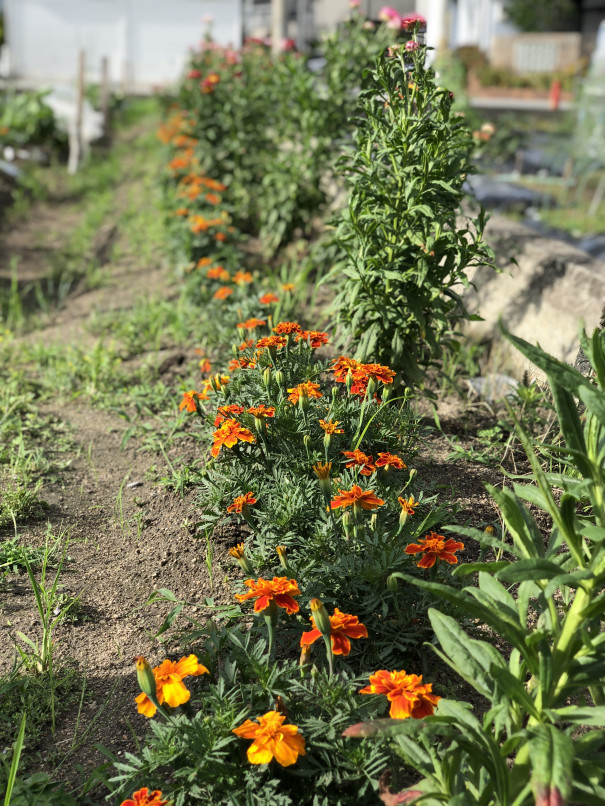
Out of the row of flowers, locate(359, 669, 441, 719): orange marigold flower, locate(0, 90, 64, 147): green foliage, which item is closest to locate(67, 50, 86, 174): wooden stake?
locate(0, 90, 64, 147): green foliage

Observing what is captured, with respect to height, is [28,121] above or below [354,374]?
above

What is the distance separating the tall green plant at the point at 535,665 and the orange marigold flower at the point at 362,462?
1.94ft

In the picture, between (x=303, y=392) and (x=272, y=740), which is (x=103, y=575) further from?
(x=272, y=740)

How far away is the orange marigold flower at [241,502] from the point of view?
2.19m

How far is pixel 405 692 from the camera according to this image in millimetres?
1609

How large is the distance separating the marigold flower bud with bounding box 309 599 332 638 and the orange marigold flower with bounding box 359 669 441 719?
14 centimetres

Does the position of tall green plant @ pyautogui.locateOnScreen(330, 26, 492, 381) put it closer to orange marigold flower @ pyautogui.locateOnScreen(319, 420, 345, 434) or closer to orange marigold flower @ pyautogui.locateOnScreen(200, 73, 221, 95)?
orange marigold flower @ pyautogui.locateOnScreen(319, 420, 345, 434)

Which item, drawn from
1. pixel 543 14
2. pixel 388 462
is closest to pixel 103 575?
pixel 388 462


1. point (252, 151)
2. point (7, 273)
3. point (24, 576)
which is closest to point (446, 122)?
point (24, 576)

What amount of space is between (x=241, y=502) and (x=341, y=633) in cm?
56

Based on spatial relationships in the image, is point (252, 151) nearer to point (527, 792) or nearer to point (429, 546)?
point (429, 546)

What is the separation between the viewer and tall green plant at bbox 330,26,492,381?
2.77m

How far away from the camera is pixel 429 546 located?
1.94m

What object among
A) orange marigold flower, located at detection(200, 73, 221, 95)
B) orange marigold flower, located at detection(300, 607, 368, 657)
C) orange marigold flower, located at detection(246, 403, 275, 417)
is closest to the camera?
orange marigold flower, located at detection(300, 607, 368, 657)
